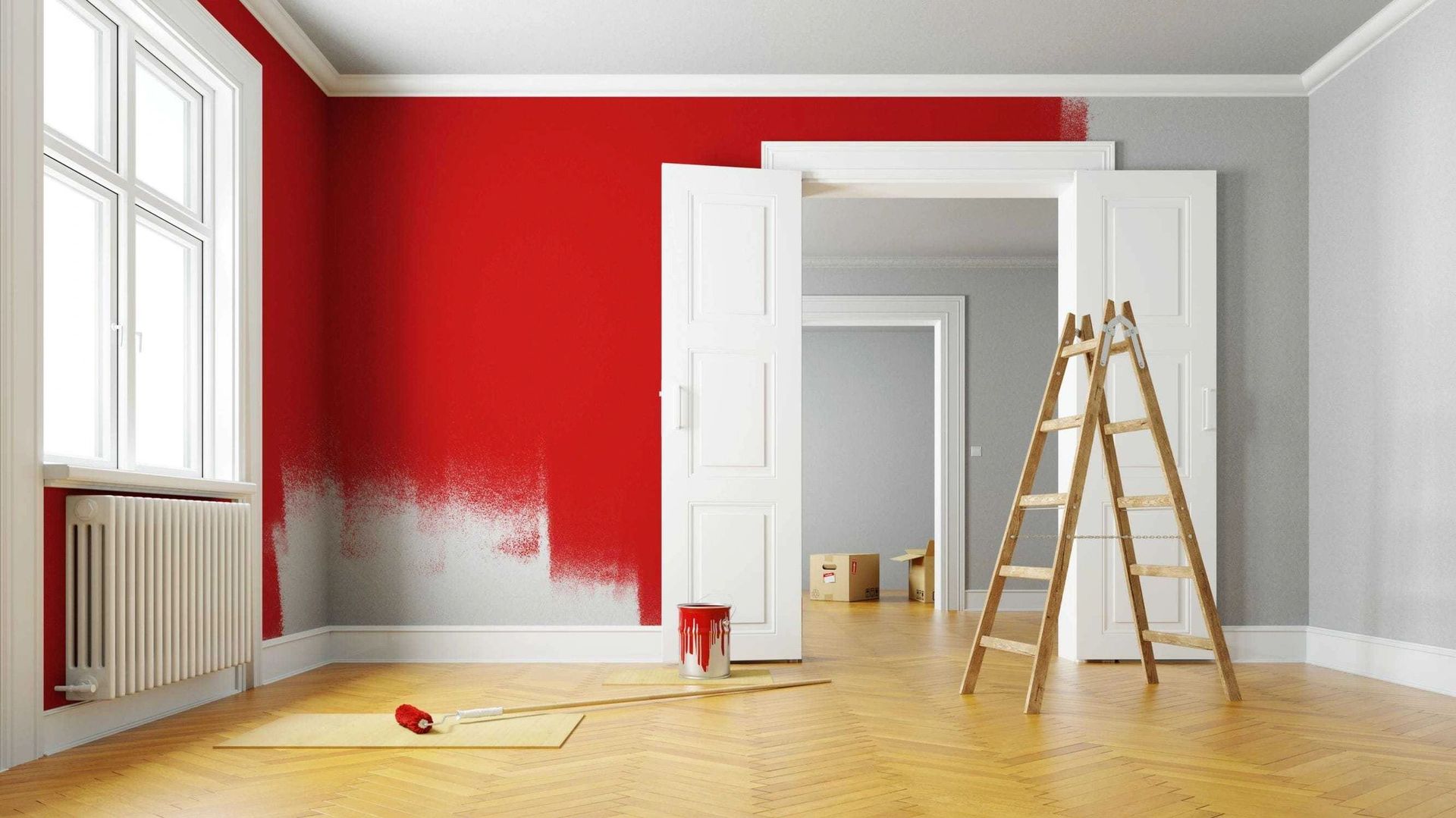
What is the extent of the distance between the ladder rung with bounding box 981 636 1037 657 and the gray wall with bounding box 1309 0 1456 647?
5.62ft

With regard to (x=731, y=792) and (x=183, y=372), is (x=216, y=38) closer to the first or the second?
(x=183, y=372)

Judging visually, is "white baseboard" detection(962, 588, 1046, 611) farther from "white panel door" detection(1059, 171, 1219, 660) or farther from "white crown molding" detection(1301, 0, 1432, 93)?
"white crown molding" detection(1301, 0, 1432, 93)

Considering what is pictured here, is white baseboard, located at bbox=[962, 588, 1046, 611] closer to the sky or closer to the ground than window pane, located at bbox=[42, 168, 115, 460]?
closer to the ground

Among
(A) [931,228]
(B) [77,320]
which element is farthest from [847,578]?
(B) [77,320]

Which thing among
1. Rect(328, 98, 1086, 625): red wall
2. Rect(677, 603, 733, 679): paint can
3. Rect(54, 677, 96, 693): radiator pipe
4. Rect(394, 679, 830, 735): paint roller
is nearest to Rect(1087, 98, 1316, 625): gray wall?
Rect(328, 98, 1086, 625): red wall

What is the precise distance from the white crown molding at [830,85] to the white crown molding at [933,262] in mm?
3319

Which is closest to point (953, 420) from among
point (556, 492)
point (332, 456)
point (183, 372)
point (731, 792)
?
point (556, 492)

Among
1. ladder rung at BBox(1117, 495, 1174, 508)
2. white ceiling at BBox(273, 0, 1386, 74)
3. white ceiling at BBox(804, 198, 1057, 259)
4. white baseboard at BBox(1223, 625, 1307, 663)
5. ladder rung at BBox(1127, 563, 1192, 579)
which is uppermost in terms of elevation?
white ceiling at BBox(273, 0, 1386, 74)

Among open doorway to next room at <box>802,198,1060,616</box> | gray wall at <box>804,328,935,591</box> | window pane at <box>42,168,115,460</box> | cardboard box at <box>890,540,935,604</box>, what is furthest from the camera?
gray wall at <box>804,328,935,591</box>

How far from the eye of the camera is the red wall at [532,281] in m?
5.48

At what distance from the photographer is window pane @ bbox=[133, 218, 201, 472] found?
13.5ft

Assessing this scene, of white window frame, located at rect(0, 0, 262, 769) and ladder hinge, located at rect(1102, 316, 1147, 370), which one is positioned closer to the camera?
white window frame, located at rect(0, 0, 262, 769)

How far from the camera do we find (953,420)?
8742 millimetres

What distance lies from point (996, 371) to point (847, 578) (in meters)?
1.99
